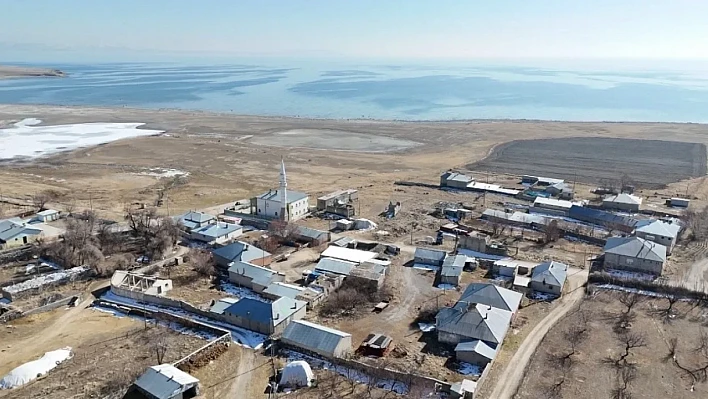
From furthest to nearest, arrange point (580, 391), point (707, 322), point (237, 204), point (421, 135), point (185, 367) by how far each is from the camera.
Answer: point (421, 135), point (237, 204), point (707, 322), point (185, 367), point (580, 391)

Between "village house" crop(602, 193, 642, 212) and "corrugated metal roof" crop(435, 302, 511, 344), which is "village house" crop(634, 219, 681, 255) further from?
"corrugated metal roof" crop(435, 302, 511, 344)

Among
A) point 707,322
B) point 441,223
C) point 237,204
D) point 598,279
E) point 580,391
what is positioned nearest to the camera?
point 580,391

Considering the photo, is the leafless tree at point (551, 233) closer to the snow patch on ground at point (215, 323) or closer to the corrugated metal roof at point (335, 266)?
the corrugated metal roof at point (335, 266)

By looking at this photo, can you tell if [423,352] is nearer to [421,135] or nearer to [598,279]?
[598,279]

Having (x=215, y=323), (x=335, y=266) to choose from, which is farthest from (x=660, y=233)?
(x=215, y=323)

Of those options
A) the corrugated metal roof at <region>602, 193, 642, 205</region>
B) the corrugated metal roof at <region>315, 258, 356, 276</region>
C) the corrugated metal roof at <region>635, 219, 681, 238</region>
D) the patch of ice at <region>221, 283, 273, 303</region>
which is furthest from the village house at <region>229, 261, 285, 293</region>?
the corrugated metal roof at <region>602, 193, 642, 205</region>

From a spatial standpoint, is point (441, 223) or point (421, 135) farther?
point (421, 135)

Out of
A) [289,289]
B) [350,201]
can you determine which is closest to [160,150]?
[350,201]
